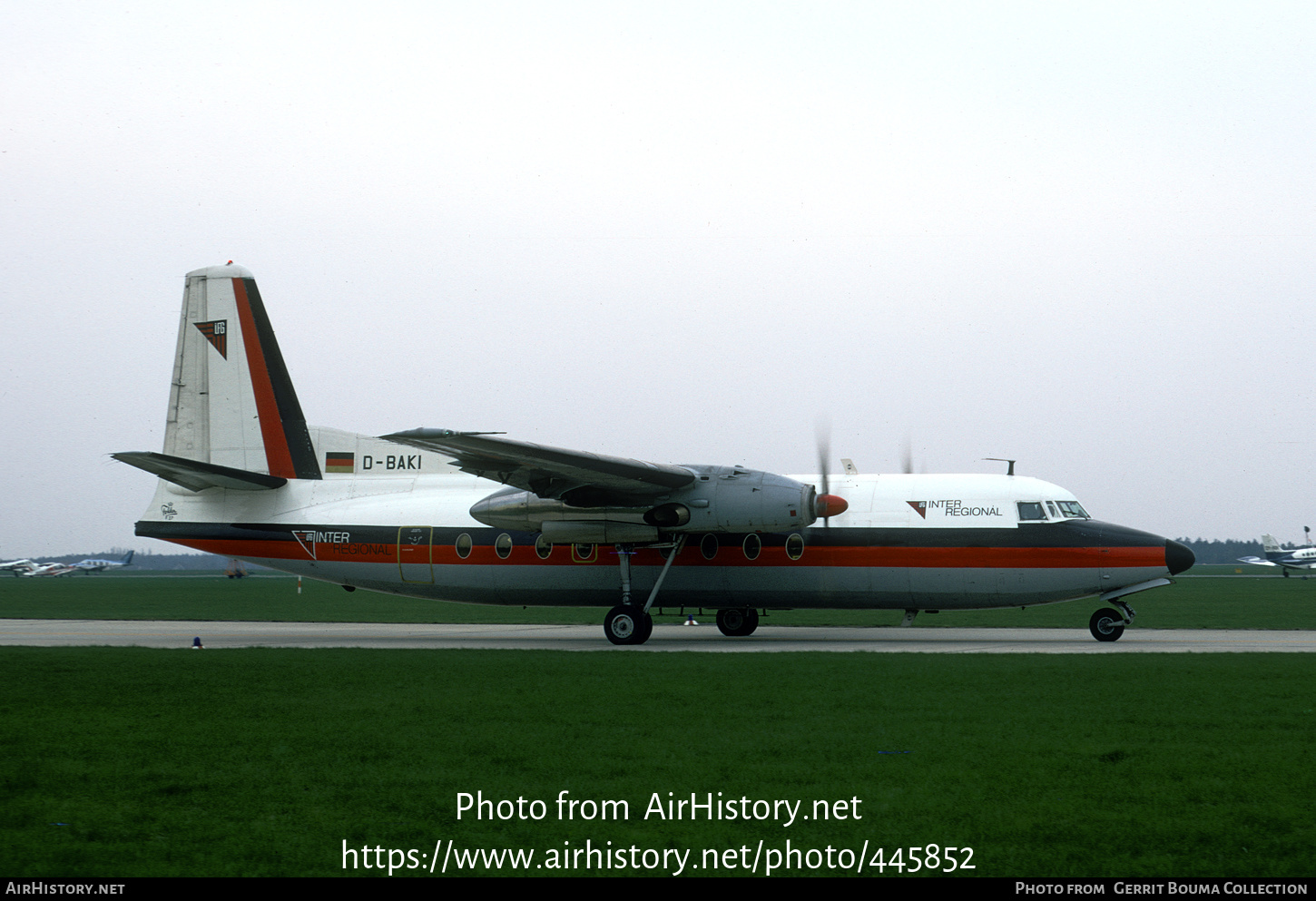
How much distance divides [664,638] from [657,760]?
54.5 ft

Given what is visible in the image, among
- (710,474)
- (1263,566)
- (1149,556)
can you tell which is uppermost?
(710,474)

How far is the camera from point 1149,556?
77.2 ft

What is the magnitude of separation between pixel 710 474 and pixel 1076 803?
15884 millimetres

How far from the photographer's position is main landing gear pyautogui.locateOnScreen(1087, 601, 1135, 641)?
23.8m

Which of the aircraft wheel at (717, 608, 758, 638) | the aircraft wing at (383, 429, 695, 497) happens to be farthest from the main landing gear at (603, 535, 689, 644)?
the aircraft wheel at (717, 608, 758, 638)

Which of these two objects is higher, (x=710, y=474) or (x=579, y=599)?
(x=710, y=474)

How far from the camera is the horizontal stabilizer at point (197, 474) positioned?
24641 mm

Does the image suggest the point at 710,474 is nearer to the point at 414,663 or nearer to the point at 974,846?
the point at 414,663

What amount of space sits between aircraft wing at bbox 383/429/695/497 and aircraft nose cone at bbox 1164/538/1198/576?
10.0 m

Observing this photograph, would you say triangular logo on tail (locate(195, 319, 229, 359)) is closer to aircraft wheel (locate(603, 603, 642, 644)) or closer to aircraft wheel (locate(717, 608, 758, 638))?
aircraft wheel (locate(603, 603, 642, 644))

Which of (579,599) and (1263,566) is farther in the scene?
(1263,566)

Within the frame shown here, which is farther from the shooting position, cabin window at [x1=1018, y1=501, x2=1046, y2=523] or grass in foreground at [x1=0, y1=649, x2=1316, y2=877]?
cabin window at [x1=1018, y1=501, x2=1046, y2=523]

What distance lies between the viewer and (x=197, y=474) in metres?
25.8

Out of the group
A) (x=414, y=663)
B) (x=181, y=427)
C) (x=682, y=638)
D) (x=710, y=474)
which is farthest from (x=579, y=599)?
(x=181, y=427)
